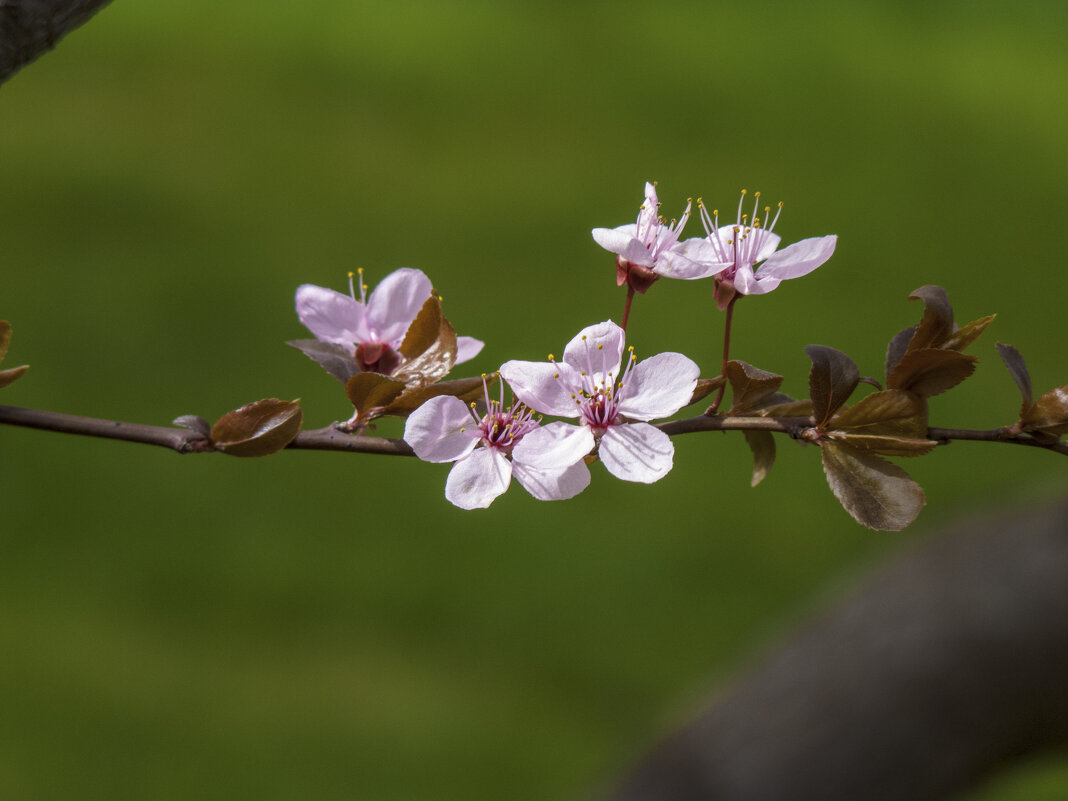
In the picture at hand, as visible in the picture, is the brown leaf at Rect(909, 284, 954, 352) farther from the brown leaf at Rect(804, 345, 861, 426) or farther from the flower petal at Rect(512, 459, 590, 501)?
the flower petal at Rect(512, 459, 590, 501)

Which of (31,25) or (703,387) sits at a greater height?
(31,25)

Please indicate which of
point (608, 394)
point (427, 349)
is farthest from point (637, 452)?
point (427, 349)

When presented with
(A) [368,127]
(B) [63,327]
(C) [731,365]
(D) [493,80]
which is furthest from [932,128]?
(C) [731,365]

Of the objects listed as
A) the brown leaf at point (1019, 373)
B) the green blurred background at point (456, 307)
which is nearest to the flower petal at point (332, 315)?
the brown leaf at point (1019, 373)

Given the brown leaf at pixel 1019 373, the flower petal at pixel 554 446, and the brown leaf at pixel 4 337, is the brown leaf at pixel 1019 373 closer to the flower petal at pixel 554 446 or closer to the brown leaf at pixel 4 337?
the flower petal at pixel 554 446

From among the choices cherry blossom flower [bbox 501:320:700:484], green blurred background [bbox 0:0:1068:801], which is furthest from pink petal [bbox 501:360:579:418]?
green blurred background [bbox 0:0:1068:801]

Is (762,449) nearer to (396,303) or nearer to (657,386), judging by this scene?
(657,386)
